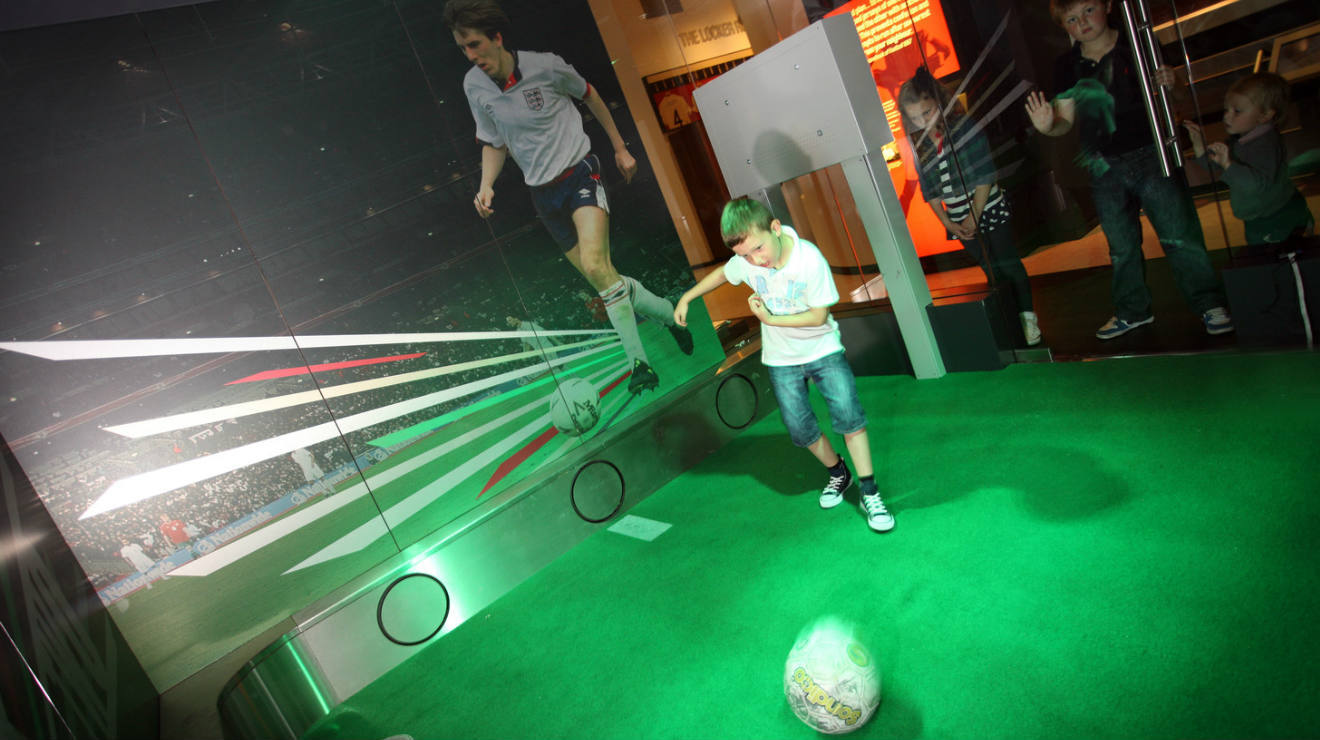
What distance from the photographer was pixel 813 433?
3.19 m

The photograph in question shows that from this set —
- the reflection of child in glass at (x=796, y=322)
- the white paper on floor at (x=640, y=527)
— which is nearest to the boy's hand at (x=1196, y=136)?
the reflection of child in glass at (x=796, y=322)

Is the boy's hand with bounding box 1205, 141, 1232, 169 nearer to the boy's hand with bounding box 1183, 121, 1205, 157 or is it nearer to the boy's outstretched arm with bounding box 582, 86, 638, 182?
the boy's hand with bounding box 1183, 121, 1205, 157

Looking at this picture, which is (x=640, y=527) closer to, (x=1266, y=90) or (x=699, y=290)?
(x=699, y=290)

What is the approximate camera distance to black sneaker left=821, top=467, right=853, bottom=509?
335 centimetres

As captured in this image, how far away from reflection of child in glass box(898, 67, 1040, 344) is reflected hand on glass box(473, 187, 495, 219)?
97.8 inches

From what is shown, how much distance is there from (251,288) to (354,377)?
615 millimetres

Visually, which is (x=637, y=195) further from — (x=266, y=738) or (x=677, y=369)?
(x=266, y=738)

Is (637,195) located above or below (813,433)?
above

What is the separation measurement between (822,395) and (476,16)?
9.26 feet

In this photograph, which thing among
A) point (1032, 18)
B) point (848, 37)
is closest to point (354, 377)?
point (848, 37)

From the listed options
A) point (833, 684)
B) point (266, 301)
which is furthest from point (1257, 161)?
A: point (266, 301)

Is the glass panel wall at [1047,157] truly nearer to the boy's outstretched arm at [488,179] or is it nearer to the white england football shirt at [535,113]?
the white england football shirt at [535,113]

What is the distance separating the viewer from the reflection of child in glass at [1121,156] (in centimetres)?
329

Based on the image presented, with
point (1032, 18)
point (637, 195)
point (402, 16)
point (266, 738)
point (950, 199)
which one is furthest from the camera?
point (637, 195)
